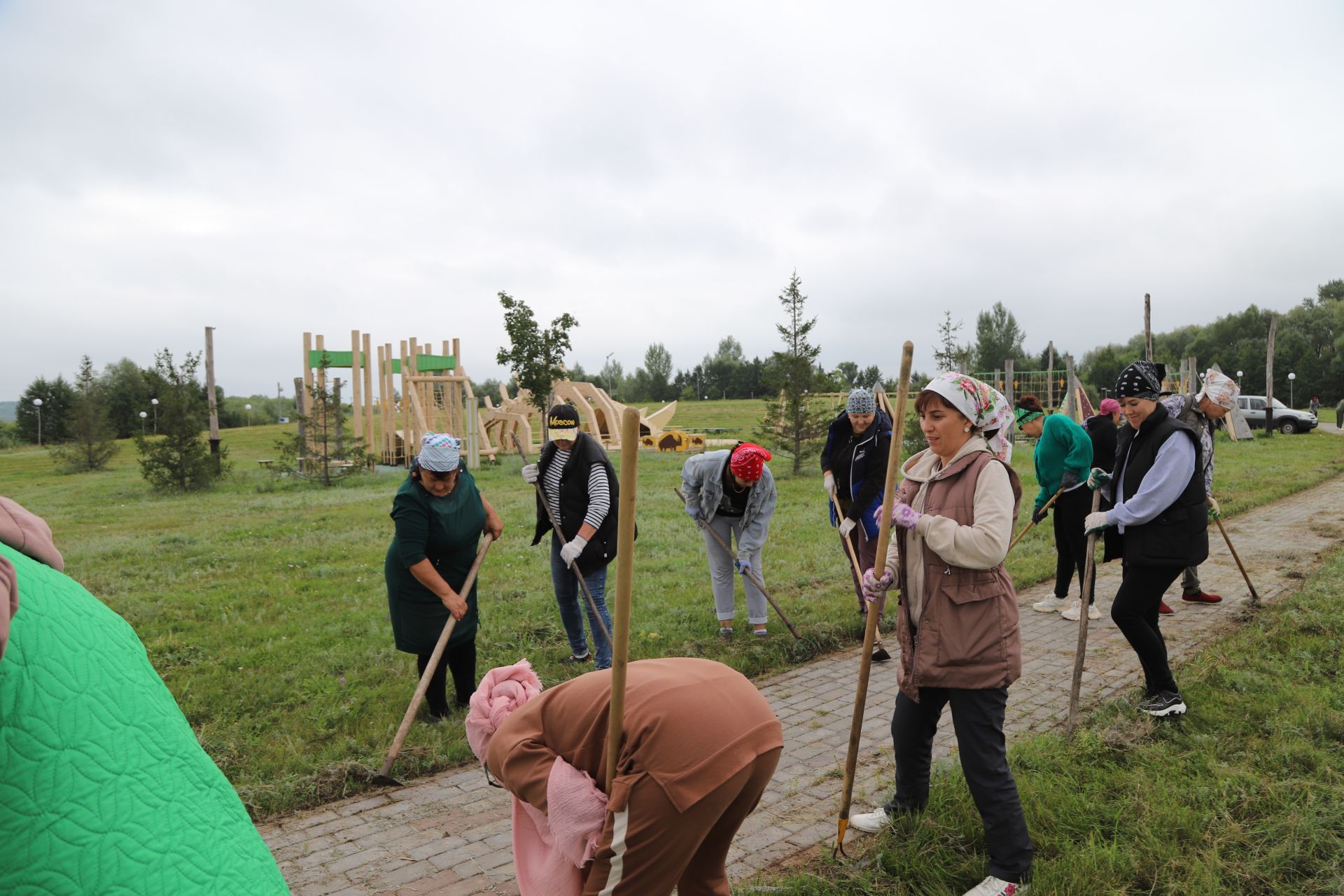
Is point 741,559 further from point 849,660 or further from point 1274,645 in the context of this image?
point 1274,645

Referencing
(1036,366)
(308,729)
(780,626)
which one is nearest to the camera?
(308,729)

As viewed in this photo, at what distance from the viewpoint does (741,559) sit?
6.30 m

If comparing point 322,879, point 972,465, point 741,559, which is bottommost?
point 322,879

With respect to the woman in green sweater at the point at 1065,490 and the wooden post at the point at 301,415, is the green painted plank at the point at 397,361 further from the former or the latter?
the woman in green sweater at the point at 1065,490

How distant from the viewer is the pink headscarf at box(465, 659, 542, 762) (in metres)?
2.35

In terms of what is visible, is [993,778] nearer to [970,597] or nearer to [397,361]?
[970,597]

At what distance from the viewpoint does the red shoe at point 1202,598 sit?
284 inches

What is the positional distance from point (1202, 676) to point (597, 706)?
462cm

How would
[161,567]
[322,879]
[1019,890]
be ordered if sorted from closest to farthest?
Answer: [1019,890] < [322,879] < [161,567]

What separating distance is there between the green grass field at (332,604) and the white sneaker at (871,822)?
87.6 inches

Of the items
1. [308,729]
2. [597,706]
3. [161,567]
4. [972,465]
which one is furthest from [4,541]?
[161,567]

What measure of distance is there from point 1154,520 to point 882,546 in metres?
2.24

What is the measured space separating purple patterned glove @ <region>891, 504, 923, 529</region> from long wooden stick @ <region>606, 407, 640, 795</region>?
1.42 meters

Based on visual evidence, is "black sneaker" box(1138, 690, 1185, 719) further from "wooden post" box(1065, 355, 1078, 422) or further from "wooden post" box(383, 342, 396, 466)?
"wooden post" box(383, 342, 396, 466)
